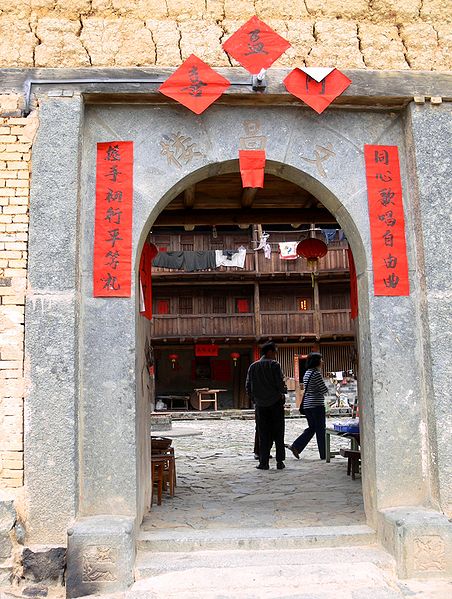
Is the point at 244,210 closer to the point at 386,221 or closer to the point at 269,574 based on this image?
the point at 386,221

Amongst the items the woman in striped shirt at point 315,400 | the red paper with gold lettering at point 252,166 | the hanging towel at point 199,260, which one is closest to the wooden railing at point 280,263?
the hanging towel at point 199,260

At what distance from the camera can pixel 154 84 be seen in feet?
15.6

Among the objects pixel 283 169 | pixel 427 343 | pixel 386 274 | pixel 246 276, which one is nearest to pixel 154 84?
pixel 283 169

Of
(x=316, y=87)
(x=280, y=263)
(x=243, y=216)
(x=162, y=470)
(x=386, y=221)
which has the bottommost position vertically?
(x=162, y=470)

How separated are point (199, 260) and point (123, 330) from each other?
67.2 feet

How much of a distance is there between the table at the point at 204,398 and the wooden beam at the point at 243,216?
17.6 m

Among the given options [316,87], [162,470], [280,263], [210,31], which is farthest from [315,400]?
[280,263]

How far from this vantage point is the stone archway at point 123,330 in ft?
14.3

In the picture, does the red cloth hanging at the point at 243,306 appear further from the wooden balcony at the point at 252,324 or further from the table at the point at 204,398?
the table at the point at 204,398

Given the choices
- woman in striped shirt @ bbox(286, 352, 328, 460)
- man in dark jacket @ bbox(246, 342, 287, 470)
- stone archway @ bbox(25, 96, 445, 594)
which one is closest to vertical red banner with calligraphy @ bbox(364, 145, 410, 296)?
stone archway @ bbox(25, 96, 445, 594)

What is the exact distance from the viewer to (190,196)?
7.12 m

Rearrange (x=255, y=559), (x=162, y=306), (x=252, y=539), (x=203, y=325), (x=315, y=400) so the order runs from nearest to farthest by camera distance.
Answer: (x=255, y=559) < (x=252, y=539) < (x=315, y=400) < (x=203, y=325) < (x=162, y=306)

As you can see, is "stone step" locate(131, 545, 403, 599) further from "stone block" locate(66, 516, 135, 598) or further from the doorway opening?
the doorway opening

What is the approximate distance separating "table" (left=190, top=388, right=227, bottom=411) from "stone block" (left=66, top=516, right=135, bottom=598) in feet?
68.3
